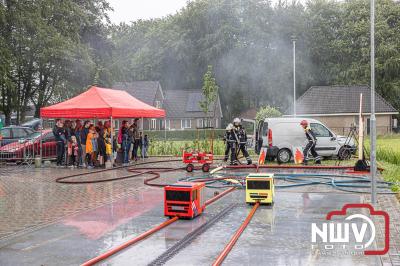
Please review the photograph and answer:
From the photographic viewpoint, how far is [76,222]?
9211mm

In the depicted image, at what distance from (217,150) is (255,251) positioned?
779 inches

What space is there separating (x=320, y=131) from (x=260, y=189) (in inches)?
470

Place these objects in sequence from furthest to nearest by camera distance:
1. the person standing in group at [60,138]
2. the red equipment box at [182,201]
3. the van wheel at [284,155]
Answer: the van wheel at [284,155]
the person standing in group at [60,138]
the red equipment box at [182,201]

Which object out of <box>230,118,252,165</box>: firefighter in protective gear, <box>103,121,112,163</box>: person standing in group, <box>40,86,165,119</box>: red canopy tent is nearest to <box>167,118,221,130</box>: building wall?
<box>40,86,165,119</box>: red canopy tent

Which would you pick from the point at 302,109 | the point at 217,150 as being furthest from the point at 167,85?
the point at 217,150

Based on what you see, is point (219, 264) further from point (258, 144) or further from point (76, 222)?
point (258, 144)

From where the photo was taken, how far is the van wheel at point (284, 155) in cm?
2069

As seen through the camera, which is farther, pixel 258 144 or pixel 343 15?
pixel 343 15

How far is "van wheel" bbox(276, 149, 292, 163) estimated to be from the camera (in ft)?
67.9

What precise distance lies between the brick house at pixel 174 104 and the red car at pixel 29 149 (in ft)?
152

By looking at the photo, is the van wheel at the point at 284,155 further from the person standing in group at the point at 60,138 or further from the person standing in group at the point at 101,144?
the person standing in group at the point at 60,138

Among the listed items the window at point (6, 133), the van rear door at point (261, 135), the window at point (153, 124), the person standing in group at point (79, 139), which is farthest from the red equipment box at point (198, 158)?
the window at point (153, 124)

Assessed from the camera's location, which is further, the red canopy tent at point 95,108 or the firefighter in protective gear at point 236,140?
the red canopy tent at point 95,108

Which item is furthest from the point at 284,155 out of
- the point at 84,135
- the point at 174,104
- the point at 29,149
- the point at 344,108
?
the point at 174,104
